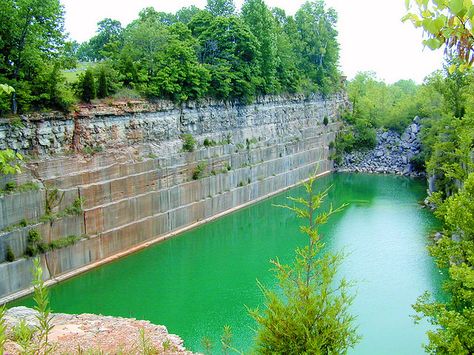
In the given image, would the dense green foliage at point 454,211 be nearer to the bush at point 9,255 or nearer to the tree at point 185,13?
the bush at point 9,255

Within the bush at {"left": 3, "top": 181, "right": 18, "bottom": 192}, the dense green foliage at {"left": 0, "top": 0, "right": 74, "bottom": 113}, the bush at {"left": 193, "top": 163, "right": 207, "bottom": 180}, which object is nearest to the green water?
the bush at {"left": 193, "top": 163, "right": 207, "bottom": 180}

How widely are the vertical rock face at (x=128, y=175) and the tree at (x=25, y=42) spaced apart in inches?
42.5

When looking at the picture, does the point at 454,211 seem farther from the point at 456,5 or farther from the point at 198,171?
the point at 198,171

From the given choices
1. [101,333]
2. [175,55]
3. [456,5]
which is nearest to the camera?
[456,5]

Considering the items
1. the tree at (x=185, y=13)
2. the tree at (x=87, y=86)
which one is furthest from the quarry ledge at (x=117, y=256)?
the tree at (x=185, y=13)

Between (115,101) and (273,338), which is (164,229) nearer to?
(115,101)

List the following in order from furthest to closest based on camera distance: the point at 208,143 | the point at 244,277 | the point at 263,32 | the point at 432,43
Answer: the point at 263,32, the point at 208,143, the point at 244,277, the point at 432,43

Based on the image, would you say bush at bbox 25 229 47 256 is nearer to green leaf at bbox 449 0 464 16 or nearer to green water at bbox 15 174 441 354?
green water at bbox 15 174 441 354

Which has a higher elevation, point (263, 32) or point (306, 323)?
point (263, 32)

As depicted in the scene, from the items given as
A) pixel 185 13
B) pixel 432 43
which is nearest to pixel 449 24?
pixel 432 43

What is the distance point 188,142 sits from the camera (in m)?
25.2

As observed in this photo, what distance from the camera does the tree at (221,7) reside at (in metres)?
34.5

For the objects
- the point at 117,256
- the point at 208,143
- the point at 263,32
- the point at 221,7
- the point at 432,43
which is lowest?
the point at 117,256

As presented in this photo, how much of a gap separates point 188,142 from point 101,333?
1483cm
